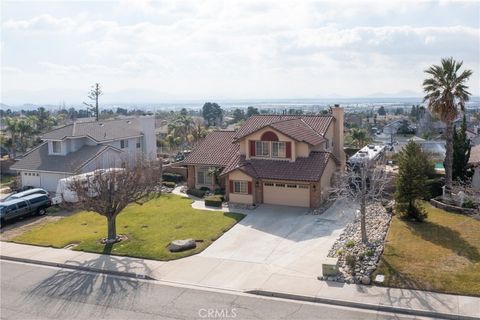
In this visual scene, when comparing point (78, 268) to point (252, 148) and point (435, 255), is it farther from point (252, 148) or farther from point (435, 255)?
point (435, 255)

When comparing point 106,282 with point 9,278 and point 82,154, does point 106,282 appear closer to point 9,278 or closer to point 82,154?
point 9,278

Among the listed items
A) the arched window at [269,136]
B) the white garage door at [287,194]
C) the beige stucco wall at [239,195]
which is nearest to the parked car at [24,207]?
the beige stucco wall at [239,195]

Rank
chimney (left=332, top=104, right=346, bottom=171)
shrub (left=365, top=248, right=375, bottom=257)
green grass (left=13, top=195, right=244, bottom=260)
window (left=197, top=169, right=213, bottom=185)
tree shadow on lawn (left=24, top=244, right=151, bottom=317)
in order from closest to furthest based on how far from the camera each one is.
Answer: tree shadow on lawn (left=24, top=244, right=151, bottom=317) < shrub (left=365, top=248, right=375, bottom=257) < green grass (left=13, top=195, right=244, bottom=260) < window (left=197, top=169, right=213, bottom=185) < chimney (left=332, top=104, right=346, bottom=171)

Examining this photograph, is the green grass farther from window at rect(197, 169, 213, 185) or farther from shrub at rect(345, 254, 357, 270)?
shrub at rect(345, 254, 357, 270)

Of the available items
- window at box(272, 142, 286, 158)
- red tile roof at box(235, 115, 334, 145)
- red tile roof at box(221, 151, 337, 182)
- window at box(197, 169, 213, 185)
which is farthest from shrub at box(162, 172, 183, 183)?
window at box(272, 142, 286, 158)

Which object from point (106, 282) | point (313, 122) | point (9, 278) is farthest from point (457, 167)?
point (9, 278)

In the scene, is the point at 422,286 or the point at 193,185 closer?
the point at 422,286
